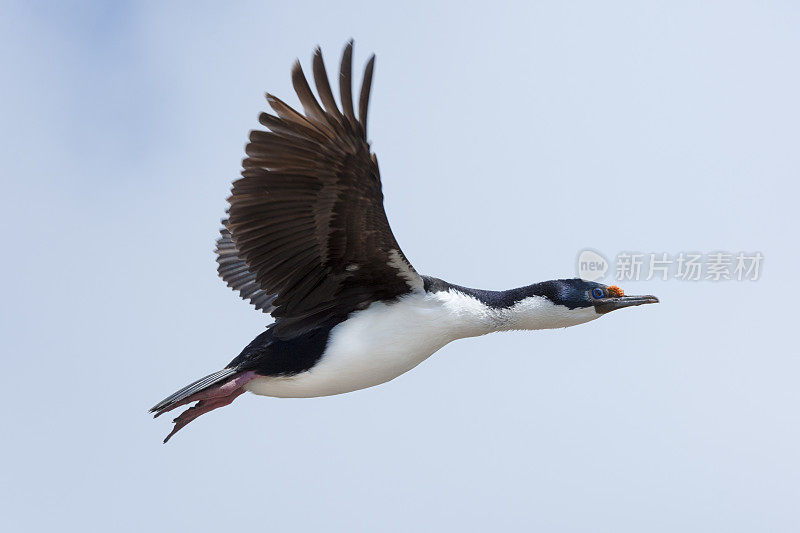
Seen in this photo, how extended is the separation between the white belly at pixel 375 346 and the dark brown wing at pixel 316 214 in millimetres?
121

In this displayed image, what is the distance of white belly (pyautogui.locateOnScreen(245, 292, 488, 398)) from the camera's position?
25.1 ft

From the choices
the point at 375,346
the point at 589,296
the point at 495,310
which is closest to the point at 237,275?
the point at 375,346

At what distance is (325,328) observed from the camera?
25.3 ft

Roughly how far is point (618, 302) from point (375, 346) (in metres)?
1.97

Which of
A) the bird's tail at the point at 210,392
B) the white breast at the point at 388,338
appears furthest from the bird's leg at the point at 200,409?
the white breast at the point at 388,338

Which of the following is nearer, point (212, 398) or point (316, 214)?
point (316, 214)

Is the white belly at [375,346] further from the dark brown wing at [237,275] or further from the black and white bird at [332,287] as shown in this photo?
the dark brown wing at [237,275]

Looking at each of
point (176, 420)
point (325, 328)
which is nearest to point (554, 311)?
point (325, 328)

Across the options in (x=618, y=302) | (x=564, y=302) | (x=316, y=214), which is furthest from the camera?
(x=618, y=302)

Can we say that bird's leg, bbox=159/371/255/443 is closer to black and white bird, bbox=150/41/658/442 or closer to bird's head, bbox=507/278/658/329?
black and white bird, bbox=150/41/658/442

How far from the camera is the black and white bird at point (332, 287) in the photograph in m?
6.85

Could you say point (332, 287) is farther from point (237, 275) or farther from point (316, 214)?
point (237, 275)

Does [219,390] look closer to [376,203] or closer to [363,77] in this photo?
[376,203]

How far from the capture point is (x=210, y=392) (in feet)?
25.1
